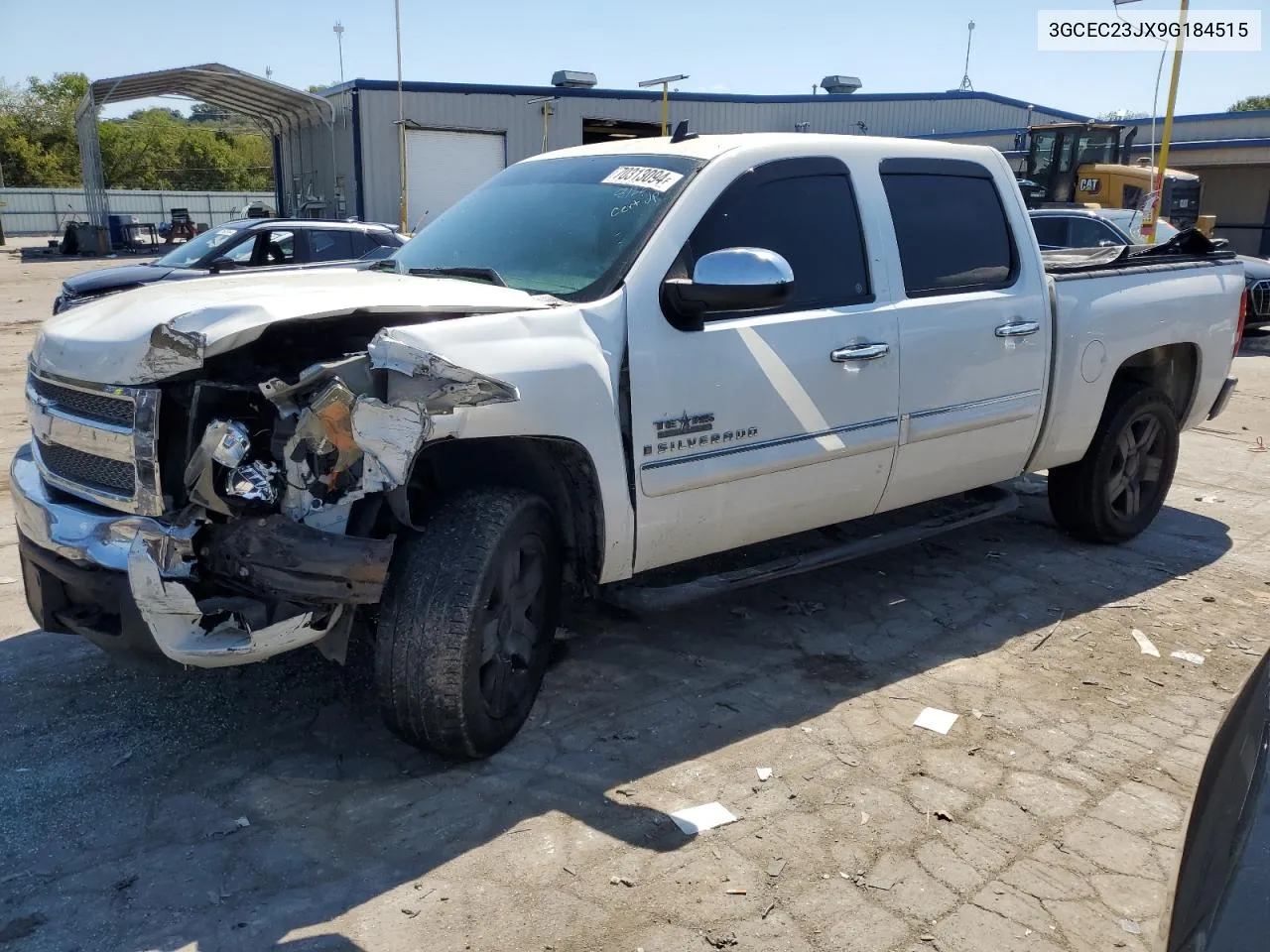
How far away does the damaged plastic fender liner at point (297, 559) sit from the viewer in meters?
2.90

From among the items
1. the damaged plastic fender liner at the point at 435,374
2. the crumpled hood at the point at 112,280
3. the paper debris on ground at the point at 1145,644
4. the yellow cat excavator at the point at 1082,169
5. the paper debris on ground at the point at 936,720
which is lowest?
the paper debris on ground at the point at 1145,644

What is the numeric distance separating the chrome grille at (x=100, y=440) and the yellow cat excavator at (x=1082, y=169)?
61.4ft

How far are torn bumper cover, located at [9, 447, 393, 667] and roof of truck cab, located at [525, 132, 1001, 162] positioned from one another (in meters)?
2.08

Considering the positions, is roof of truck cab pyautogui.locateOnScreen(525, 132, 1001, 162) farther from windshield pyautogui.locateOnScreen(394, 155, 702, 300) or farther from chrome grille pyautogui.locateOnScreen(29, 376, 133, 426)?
chrome grille pyautogui.locateOnScreen(29, 376, 133, 426)

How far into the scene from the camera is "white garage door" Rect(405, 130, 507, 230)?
30.8 metres

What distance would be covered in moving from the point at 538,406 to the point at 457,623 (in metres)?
0.71

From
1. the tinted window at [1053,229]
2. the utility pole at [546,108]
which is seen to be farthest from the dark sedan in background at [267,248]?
the utility pole at [546,108]

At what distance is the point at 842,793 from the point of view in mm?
3338

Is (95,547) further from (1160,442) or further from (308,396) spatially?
(1160,442)

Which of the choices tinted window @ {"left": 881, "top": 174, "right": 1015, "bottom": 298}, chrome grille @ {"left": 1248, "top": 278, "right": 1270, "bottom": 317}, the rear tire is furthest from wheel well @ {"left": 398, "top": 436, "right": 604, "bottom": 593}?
chrome grille @ {"left": 1248, "top": 278, "right": 1270, "bottom": 317}

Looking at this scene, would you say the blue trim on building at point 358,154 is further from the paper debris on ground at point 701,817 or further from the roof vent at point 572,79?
the paper debris on ground at point 701,817

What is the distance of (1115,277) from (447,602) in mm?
3999

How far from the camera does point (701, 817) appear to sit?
3.19 meters

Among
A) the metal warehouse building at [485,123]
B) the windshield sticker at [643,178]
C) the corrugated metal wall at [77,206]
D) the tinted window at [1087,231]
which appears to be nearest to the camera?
the windshield sticker at [643,178]
